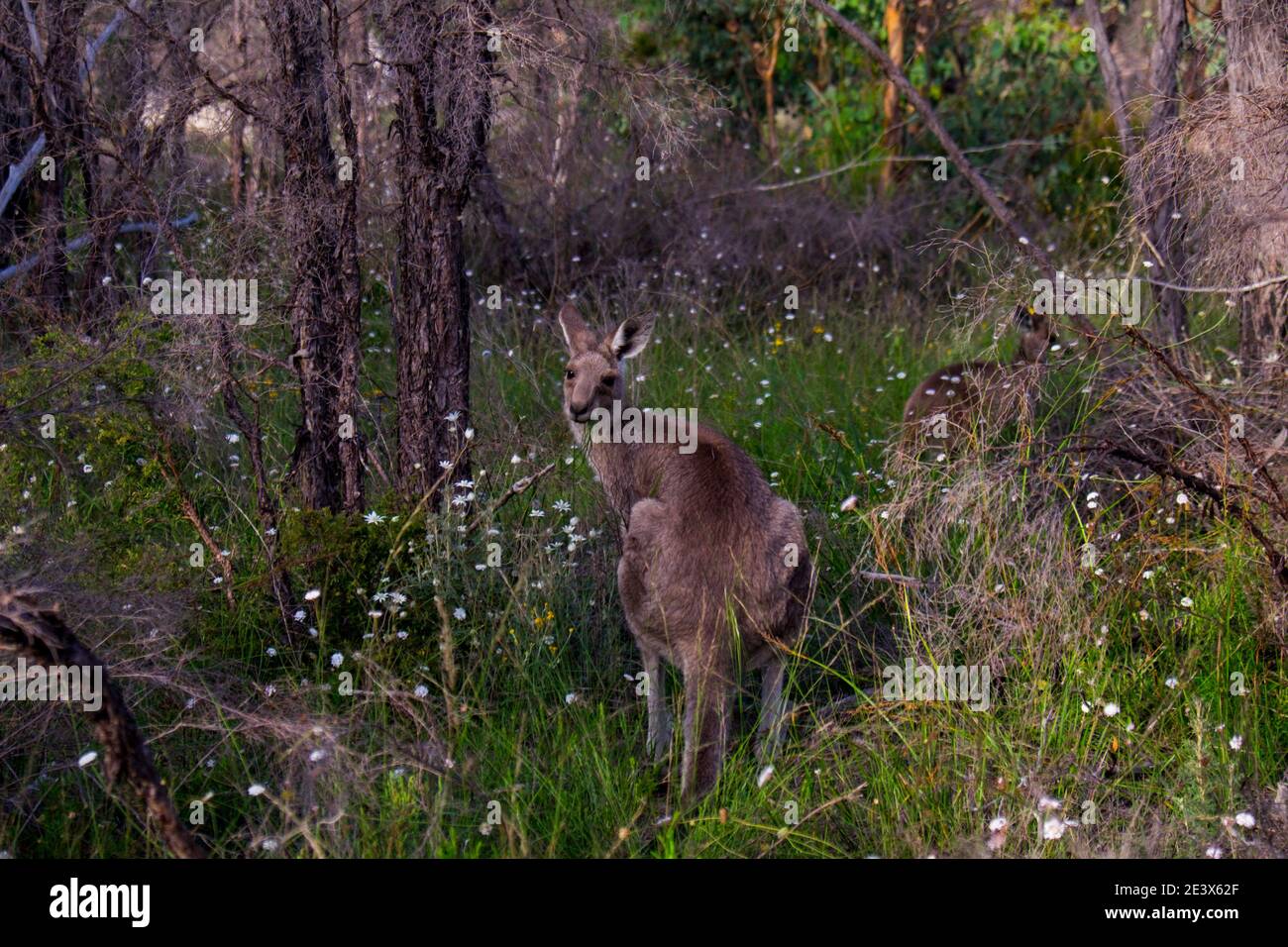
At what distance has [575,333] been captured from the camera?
6414mm

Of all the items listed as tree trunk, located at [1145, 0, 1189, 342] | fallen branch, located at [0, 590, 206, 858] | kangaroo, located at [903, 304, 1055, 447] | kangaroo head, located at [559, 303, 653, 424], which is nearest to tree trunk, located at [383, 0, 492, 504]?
kangaroo head, located at [559, 303, 653, 424]

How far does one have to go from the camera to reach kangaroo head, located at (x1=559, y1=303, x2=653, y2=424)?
6.08 metres

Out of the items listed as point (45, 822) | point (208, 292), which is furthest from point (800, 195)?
point (45, 822)

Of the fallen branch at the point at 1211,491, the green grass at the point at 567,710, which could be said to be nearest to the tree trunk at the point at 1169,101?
the green grass at the point at 567,710

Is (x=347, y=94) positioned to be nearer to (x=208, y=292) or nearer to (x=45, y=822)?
(x=208, y=292)

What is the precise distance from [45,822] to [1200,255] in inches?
193

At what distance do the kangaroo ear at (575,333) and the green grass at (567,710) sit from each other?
20.1 inches

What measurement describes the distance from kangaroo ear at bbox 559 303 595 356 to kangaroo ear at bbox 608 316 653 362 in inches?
4.9

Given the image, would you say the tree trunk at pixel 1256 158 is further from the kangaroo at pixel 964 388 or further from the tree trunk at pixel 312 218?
the tree trunk at pixel 312 218

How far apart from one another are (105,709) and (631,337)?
3196 millimetres

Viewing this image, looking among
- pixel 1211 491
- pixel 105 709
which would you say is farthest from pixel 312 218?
pixel 1211 491

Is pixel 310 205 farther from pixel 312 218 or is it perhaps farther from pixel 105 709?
pixel 105 709

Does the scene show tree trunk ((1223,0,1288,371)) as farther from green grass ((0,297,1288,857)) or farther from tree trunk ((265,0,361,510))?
tree trunk ((265,0,361,510))


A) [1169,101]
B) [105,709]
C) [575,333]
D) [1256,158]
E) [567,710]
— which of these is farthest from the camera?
[1169,101]
